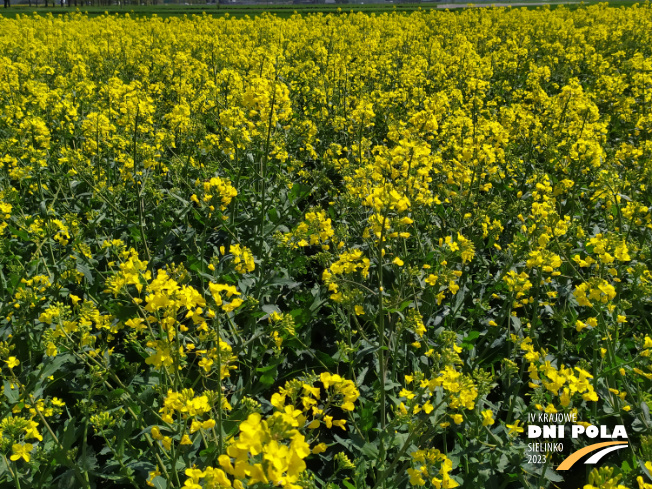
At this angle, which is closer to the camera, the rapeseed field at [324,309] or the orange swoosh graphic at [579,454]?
the rapeseed field at [324,309]

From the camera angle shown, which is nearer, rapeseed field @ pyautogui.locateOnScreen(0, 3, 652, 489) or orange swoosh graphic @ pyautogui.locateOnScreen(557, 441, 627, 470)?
rapeseed field @ pyautogui.locateOnScreen(0, 3, 652, 489)

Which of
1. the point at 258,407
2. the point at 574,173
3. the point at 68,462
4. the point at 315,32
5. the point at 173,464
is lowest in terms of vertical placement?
the point at 68,462

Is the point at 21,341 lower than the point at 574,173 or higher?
lower

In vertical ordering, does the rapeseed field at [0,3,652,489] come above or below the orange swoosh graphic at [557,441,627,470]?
above

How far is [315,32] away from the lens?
12.0m

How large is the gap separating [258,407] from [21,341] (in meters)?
2.01

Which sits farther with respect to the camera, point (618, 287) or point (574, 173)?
point (574, 173)

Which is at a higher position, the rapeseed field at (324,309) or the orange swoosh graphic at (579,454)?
the rapeseed field at (324,309)

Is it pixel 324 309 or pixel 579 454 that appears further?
pixel 324 309

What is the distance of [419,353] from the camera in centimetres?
320

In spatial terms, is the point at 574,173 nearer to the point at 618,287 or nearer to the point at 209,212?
the point at 618,287

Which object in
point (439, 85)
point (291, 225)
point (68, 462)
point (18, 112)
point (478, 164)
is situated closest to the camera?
point (68, 462)

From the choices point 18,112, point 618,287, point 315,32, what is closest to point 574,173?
point 618,287

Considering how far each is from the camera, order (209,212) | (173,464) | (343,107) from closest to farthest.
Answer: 1. (173,464)
2. (209,212)
3. (343,107)
